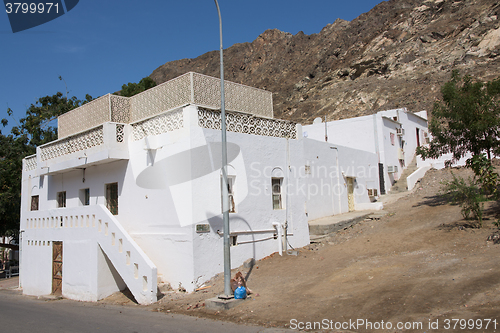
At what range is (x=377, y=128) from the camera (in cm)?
2269

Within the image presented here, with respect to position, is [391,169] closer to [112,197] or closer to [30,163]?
[112,197]

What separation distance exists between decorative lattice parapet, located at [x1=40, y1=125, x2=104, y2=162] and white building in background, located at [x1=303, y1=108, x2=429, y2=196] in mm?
14654

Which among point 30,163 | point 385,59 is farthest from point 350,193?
point 385,59

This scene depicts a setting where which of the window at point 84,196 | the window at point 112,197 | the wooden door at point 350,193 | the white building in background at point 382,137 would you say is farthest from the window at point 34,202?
the white building in background at point 382,137

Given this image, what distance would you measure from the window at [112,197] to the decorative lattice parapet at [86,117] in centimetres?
223

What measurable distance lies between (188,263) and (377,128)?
53.6 feet

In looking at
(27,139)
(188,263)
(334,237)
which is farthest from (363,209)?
(27,139)

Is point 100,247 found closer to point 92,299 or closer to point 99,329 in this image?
point 92,299

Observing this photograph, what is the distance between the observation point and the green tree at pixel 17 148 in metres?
23.7

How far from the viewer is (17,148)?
82.7ft

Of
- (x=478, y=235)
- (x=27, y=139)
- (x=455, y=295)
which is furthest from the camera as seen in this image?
(x=27, y=139)

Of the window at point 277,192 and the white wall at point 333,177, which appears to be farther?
the white wall at point 333,177

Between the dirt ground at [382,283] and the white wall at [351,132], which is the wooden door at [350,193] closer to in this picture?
the dirt ground at [382,283]

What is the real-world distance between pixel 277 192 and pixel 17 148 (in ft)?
67.6
